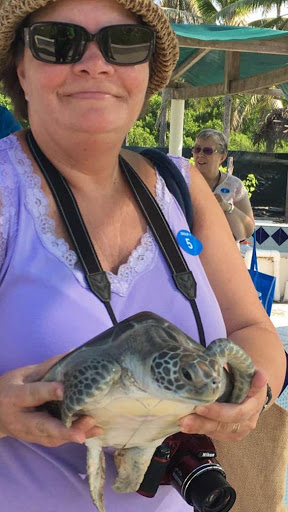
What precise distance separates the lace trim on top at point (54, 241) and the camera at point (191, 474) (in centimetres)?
32

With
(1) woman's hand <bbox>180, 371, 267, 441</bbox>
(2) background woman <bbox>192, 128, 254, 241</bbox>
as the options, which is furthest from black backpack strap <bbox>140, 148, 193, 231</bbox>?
(2) background woman <bbox>192, 128, 254, 241</bbox>

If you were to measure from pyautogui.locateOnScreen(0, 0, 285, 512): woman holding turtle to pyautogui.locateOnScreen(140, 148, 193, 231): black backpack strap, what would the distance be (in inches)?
1.2

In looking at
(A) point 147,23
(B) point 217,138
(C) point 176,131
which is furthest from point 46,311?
(C) point 176,131

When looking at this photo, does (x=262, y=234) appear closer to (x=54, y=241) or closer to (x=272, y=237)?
(x=272, y=237)

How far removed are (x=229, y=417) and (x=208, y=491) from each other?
25 centimetres

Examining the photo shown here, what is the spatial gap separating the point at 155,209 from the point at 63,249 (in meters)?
0.26

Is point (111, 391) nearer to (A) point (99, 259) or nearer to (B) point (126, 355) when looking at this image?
(B) point (126, 355)

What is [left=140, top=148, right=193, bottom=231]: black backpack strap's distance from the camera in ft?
4.54

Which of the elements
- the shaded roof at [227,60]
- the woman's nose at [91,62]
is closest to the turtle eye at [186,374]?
the woman's nose at [91,62]

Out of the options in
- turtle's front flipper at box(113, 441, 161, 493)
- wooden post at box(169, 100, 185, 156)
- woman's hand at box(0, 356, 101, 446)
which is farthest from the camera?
wooden post at box(169, 100, 185, 156)

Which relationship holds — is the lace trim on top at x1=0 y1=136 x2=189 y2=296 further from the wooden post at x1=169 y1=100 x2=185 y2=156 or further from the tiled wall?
the wooden post at x1=169 y1=100 x2=185 y2=156

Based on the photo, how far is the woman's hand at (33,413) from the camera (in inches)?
34.0

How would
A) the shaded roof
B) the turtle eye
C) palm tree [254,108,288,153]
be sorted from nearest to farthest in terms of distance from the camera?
the turtle eye < the shaded roof < palm tree [254,108,288,153]

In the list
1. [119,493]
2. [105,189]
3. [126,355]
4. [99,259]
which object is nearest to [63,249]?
[99,259]
